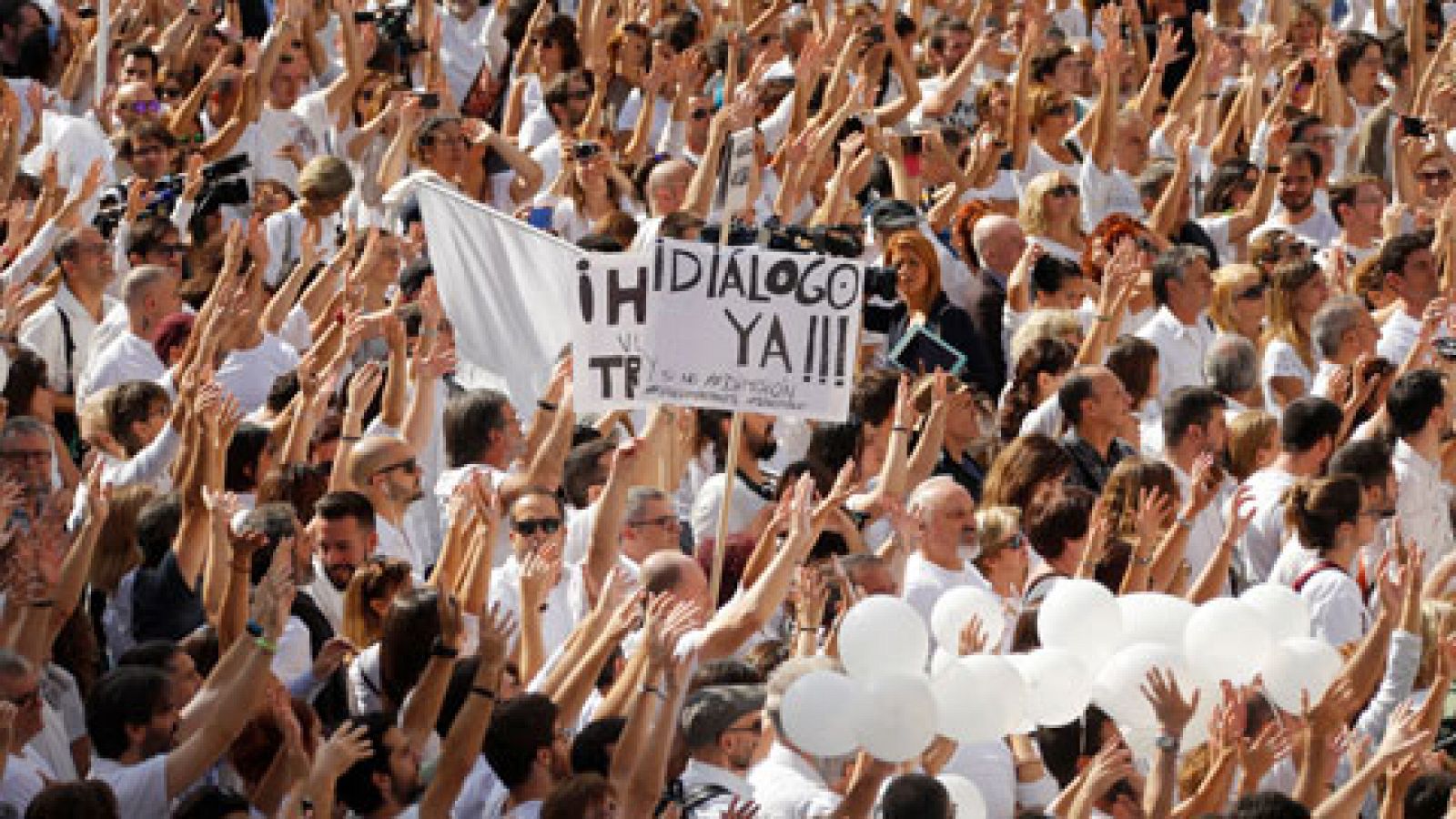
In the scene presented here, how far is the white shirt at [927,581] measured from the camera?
938 cm

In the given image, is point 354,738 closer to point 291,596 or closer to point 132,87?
point 291,596

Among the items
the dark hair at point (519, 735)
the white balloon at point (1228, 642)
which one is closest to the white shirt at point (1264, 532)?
the white balloon at point (1228, 642)

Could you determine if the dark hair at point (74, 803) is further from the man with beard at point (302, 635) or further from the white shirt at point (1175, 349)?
the white shirt at point (1175, 349)

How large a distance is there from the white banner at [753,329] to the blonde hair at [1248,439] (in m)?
1.73

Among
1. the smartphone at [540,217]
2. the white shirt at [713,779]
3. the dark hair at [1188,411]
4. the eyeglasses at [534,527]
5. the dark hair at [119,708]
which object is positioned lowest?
the smartphone at [540,217]

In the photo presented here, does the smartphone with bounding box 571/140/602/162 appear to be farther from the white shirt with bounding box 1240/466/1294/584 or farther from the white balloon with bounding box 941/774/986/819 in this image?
the white balloon with bounding box 941/774/986/819

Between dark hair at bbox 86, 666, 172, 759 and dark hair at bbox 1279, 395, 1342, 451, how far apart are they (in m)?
3.76

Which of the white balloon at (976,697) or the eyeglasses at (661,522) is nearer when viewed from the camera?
the white balloon at (976,697)

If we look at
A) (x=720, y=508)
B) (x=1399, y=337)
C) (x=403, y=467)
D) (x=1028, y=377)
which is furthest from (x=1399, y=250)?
(x=403, y=467)

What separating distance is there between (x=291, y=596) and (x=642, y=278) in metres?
2.09

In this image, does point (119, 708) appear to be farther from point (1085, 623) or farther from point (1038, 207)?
point (1038, 207)

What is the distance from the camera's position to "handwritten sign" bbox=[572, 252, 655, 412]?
9828mm

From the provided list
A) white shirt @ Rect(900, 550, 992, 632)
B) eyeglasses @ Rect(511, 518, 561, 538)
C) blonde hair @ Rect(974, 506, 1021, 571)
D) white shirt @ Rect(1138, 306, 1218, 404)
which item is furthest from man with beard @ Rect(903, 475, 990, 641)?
white shirt @ Rect(1138, 306, 1218, 404)

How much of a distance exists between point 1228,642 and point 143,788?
250cm
